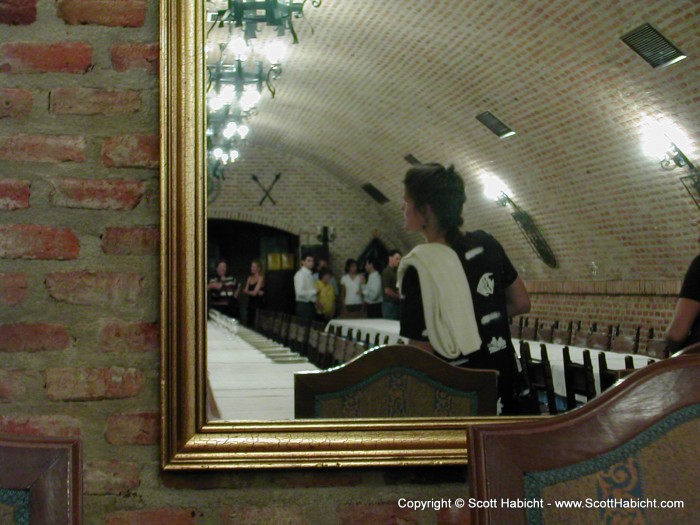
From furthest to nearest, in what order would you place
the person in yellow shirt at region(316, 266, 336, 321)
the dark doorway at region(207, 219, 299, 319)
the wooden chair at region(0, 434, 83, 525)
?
1. the person in yellow shirt at region(316, 266, 336, 321)
2. the dark doorway at region(207, 219, 299, 319)
3. the wooden chair at region(0, 434, 83, 525)

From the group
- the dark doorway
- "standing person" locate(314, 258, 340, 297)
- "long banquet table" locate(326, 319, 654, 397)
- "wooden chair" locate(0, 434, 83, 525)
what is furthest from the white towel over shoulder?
"wooden chair" locate(0, 434, 83, 525)

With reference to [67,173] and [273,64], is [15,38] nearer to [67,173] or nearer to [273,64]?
[67,173]

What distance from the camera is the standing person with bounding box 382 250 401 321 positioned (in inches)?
92.4

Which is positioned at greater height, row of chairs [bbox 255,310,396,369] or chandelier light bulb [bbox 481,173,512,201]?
chandelier light bulb [bbox 481,173,512,201]

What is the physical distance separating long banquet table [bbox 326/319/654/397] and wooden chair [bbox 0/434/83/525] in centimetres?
98

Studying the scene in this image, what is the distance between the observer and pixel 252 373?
7.80 feet

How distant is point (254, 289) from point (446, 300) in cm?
50

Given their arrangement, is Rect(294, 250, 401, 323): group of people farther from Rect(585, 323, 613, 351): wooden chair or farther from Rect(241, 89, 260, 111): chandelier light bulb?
Rect(585, 323, 613, 351): wooden chair

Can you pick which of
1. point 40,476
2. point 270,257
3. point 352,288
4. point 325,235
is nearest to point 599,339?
point 352,288

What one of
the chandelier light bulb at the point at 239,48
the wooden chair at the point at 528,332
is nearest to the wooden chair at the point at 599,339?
the wooden chair at the point at 528,332

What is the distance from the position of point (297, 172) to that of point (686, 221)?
1.10 meters

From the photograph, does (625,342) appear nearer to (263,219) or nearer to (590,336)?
(590,336)

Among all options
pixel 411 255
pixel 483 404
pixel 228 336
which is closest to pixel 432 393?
pixel 483 404

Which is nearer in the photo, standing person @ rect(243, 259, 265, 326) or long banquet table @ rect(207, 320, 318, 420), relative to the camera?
long banquet table @ rect(207, 320, 318, 420)
